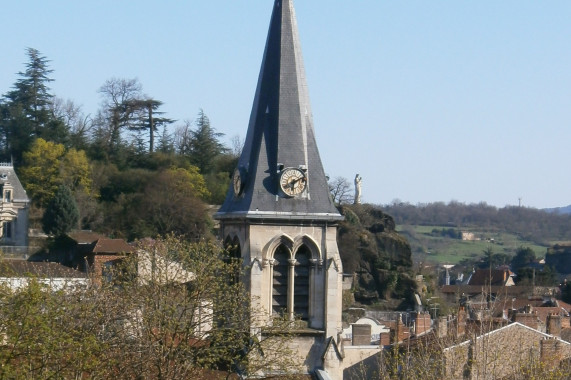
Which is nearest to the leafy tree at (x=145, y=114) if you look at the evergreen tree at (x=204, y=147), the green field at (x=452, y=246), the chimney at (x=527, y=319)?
the evergreen tree at (x=204, y=147)

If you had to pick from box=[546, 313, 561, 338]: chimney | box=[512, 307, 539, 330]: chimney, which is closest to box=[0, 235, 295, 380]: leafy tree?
box=[512, 307, 539, 330]: chimney

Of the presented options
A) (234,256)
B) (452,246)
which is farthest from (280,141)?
(452,246)

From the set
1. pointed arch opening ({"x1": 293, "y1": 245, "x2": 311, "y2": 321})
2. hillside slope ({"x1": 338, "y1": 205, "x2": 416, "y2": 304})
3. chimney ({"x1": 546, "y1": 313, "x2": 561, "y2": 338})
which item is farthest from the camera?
hillside slope ({"x1": 338, "y1": 205, "x2": 416, "y2": 304})

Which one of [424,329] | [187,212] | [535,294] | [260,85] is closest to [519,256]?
[535,294]

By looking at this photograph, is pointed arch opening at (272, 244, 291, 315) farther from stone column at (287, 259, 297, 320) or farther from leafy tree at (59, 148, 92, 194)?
leafy tree at (59, 148, 92, 194)

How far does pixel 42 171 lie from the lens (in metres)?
77.5

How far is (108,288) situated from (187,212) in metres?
47.4

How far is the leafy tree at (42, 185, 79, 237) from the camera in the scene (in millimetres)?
71875

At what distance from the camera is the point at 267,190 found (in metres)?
26.6

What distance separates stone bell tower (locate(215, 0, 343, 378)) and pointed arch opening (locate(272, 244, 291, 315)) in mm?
21

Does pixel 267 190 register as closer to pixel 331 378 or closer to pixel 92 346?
pixel 331 378

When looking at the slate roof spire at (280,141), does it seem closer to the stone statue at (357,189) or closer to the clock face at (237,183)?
the clock face at (237,183)

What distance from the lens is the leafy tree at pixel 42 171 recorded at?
77125 mm

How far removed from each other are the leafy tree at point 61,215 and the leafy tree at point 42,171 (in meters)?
4.38
